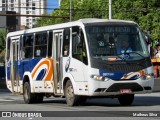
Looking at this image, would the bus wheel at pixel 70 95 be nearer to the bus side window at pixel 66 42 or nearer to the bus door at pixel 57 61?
the bus door at pixel 57 61

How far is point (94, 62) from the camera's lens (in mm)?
17609

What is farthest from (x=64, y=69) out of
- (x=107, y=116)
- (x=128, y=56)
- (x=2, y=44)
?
(x=2, y=44)

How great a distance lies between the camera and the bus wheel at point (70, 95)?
18.5 metres

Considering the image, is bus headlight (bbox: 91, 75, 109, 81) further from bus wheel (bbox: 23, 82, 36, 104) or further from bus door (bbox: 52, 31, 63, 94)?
bus wheel (bbox: 23, 82, 36, 104)

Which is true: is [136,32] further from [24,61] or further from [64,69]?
[24,61]

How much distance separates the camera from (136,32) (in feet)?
61.3

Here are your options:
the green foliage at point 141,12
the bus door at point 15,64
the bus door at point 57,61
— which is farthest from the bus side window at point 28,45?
the green foliage at point 141,12

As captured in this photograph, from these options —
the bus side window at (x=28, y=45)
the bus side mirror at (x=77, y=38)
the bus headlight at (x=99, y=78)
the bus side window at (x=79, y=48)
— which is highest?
the bus side mirror at (x=77, y=38)

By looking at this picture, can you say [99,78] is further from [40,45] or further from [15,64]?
[15,64]

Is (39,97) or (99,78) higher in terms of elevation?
(99,78)

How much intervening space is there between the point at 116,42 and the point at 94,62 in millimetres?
1146

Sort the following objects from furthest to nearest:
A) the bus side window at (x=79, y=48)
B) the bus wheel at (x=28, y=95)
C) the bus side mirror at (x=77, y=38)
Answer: the bus wheel at (x=28, y=95) → the bus side mirror at (x=77, y=38) → the bus side window at (x=79, y=48)

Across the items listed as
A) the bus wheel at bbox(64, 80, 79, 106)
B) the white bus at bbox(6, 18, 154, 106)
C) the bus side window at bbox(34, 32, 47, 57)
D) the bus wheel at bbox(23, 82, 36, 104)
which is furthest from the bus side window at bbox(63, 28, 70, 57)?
the bus wheel at bbox(23, 82, 36, 104)

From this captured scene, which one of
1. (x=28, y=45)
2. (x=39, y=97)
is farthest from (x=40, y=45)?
(x=39, y=97)
